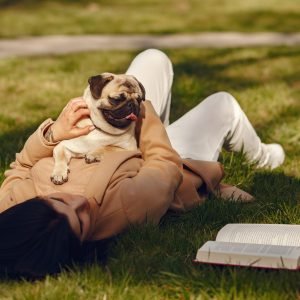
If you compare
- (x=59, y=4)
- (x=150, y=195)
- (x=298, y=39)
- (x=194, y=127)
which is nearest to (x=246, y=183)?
(x=194, y=127)

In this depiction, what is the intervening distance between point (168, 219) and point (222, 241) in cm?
66

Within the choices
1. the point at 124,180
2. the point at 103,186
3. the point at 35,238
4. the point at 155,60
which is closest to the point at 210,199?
the point at 124,180

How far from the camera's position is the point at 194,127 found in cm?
504

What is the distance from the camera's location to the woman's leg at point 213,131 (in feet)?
16.1

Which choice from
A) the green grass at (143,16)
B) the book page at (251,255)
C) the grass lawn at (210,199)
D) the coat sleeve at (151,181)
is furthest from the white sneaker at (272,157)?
the green grass at (143,16)

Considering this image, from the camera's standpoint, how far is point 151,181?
3947 millimetres

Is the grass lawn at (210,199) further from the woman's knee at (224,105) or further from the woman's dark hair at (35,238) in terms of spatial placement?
the woman's knee at (224,105)

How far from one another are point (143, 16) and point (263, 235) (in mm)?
9755

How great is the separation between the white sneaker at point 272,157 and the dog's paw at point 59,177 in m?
1.84

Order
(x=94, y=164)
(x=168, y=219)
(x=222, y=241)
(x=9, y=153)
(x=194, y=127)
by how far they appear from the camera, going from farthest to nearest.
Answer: (x=9, y=153)
(x=194, y=127)
(x=168, y=219)
(x=94, y=164)
(x=222, y=241)

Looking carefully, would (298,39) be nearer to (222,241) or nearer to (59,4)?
(59,4)

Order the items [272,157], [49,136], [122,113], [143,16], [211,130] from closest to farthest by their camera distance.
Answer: [122,113] < [49,136] < [211,130] < [272,157] < [143,16]

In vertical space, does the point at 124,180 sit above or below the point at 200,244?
above

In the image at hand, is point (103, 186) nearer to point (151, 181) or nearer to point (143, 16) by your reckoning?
point (151, 181)
